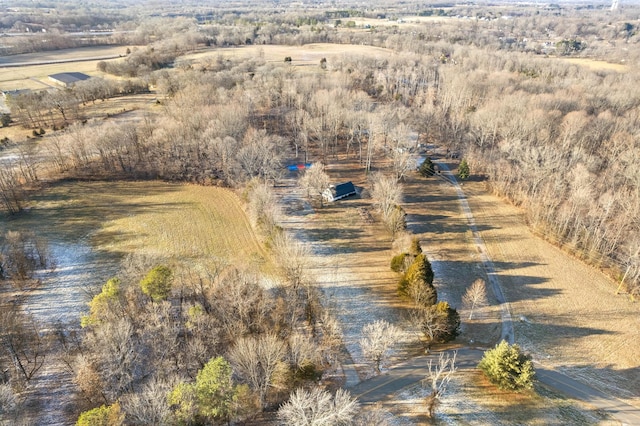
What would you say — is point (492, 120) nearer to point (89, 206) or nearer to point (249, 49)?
point (89, 206)

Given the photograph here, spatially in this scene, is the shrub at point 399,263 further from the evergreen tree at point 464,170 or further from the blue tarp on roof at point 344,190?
the evergreen tree at point 464,170

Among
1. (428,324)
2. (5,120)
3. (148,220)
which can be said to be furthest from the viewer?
(5,120)

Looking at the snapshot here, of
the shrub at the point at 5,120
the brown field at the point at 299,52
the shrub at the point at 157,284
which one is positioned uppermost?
the brown field at the point at 299,52

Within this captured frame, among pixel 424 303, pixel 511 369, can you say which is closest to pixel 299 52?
pixel 424 303

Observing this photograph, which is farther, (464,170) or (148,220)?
(464,170)

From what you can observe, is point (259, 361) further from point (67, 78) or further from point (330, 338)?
point (67, 78)

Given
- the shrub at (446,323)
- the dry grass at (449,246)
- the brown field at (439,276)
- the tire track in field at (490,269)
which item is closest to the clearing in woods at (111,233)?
the brown field at (439,276)

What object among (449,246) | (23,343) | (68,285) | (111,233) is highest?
(111,233)
